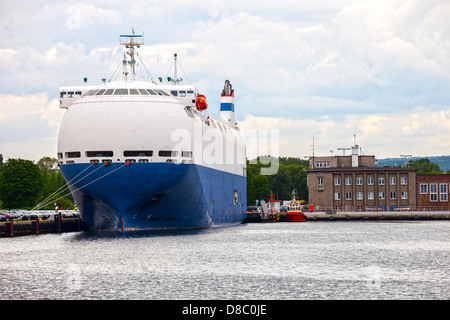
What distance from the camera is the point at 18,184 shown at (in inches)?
4532

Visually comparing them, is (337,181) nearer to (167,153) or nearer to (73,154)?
(167,153)

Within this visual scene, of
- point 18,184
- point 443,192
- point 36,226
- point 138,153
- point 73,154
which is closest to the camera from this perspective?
point 138,153

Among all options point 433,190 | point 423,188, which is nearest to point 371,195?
point 423,188

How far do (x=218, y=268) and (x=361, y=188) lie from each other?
90.5m

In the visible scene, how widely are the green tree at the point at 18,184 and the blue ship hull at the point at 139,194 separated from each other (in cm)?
5463

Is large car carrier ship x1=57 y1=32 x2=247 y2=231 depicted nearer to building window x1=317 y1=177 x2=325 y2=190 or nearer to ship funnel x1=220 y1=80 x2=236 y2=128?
ship funnel x1=220 y1=80 x2=236 y2=128

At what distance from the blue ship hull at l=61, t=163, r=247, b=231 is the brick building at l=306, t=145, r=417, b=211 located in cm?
6099

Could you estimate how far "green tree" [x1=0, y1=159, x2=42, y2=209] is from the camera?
378 ft

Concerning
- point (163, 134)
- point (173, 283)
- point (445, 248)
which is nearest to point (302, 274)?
point (173, 283)

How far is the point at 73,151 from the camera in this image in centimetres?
5981

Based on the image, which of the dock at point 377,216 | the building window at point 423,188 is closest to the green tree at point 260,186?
the building window at point 423,188

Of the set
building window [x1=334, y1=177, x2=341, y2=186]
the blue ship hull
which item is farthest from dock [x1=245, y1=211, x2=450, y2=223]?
the blue ship hull

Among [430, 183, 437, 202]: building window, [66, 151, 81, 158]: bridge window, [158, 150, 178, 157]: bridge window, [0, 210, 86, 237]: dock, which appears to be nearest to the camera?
[158, 150, 178, 157]: bridge window

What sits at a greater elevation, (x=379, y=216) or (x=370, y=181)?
(x=370, y=181)
